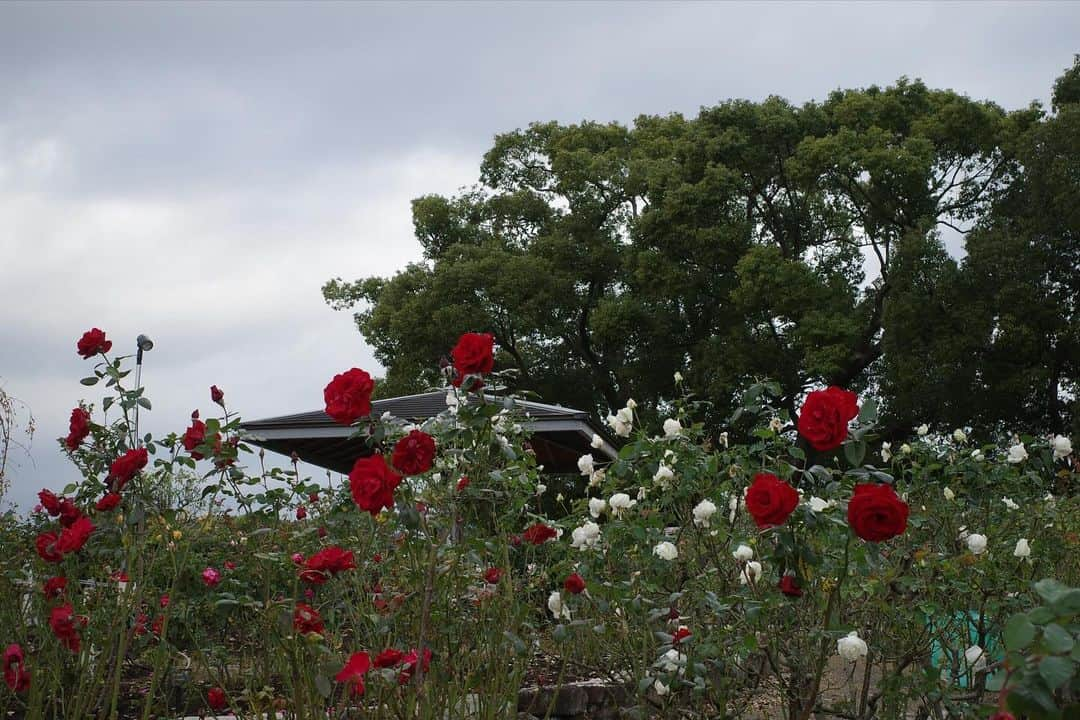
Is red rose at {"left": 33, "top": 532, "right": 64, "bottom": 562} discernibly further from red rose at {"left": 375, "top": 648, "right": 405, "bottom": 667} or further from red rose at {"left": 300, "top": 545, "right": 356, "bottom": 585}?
red rose at {"left": 375, "top": 648, "right": 405, "bottom": 667}

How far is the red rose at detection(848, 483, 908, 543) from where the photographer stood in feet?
6.20

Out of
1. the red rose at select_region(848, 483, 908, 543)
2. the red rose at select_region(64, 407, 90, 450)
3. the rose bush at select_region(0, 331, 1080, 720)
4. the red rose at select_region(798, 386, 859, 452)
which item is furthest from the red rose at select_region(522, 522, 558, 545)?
the red rose at select_region(64, 407, 90, 450)

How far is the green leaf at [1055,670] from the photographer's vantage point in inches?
41.4

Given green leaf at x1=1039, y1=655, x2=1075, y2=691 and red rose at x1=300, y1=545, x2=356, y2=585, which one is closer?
green leaf at x1=1039, y1=655, x2=1075, y2=691

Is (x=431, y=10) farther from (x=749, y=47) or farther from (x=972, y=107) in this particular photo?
(x=972, y=107)

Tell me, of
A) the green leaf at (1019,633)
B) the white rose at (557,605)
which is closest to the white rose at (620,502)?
the white rose at (557,605)

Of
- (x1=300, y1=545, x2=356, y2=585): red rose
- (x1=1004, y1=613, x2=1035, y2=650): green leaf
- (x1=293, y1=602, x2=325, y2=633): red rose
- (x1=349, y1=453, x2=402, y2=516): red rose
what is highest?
(x1=349, y1=453, x2=402, y2=516): red rose

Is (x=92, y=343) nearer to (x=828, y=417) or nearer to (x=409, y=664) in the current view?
(x=409, y=664)

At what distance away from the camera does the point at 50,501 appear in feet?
9.94

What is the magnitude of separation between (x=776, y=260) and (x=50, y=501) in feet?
46.1

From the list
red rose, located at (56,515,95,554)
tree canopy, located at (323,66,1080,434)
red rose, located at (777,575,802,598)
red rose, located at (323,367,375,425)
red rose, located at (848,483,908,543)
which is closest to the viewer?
red rose, located at (848,483,908,543)

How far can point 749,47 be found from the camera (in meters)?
7.21

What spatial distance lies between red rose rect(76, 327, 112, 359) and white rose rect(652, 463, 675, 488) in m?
1.75

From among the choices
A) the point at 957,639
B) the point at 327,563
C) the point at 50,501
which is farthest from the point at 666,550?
the point at 50,501
